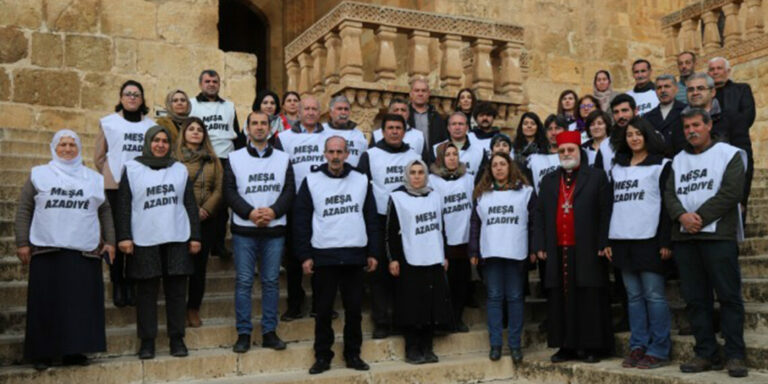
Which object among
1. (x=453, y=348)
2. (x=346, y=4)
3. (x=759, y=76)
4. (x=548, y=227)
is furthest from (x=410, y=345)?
(x=759, y=76)

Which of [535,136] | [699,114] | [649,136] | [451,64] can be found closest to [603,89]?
[535,136]

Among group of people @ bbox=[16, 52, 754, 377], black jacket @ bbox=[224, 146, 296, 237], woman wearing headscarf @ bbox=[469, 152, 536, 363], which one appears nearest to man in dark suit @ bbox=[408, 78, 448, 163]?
group of people @ bbox=[16, 52, 754, 377]

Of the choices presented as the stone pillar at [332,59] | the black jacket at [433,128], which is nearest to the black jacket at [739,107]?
the black jacket at [433,128]

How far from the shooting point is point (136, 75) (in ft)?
31.3

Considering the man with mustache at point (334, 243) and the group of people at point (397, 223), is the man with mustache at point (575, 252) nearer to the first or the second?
the group of people at point (397, 223)

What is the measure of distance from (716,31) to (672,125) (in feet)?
19.1

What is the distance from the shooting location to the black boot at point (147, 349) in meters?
6.00

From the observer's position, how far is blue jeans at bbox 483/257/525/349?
22.4 feet

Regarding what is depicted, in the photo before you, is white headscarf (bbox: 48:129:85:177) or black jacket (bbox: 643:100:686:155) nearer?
white headscarf (bbox: 48:129:85:177)

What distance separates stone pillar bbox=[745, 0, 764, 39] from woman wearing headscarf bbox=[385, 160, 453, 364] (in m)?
6.51

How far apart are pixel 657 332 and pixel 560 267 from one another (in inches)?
34.1

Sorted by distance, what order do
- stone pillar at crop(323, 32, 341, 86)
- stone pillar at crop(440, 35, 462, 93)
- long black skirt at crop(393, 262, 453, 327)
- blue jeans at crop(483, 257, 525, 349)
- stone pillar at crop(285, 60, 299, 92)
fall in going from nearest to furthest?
long black skirt at crop(393, 262, 453, 327), blue jeans at crop(483, 257, 525, 349), stone pillar at crop(323, 32, 341, 86), stone pillar at crop(440, 35, 462, 93), stone pillar at crop(285, 60, 299, 92)

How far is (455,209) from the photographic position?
7.15 metres

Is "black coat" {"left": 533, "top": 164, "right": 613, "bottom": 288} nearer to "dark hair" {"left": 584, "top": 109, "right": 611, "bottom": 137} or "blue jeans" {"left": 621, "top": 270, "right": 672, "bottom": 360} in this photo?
"blue jeans" {"left": 621, "top": 270, "right": 672, "bottom": 360}
